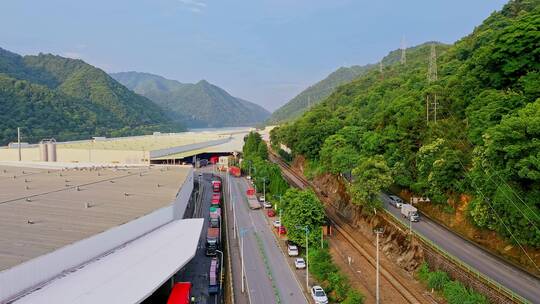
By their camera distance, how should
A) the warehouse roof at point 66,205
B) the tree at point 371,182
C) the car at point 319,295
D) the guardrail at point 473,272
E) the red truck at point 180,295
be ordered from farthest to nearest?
the tree at point 371,182 → the car at point 319,295 → the red truck at point 180,295 → the guardrail at point 473,272 → the warehouse roof at point 66,205

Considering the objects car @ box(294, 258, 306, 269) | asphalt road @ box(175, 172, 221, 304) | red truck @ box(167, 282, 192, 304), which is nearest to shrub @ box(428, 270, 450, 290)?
car @ box(294, 258, 306, 269)

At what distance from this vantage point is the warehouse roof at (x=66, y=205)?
20.4 meters

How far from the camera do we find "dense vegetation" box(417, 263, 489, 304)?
20.9 m

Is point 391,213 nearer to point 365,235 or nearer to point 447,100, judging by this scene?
point 365,235

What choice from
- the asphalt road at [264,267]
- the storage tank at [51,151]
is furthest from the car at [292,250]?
the storage tank at [51,151]

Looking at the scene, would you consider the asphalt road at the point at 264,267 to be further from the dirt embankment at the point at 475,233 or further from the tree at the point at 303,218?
the dirt embankment at the point at 475,233

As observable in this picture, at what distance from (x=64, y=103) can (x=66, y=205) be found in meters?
109

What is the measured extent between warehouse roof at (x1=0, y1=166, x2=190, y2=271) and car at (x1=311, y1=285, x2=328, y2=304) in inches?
485

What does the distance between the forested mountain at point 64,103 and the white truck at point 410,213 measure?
318 feet

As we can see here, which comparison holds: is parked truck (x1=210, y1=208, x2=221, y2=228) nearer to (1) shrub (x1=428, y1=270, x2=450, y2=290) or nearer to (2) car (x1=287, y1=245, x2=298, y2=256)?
(2) car (x1=287, y1=245, x2=298, y2=256)

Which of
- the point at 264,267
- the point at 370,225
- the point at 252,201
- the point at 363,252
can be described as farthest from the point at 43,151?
the point at 363,252

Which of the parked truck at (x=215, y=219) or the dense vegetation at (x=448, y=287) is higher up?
the parked truck at (x=215, y=219)

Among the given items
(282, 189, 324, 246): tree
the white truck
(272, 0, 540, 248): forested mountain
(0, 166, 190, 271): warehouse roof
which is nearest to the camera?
(0, 166, 190, 271): warehouse roof

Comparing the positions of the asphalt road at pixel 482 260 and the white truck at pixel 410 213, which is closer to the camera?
the asphalt road at pixel 482 260
